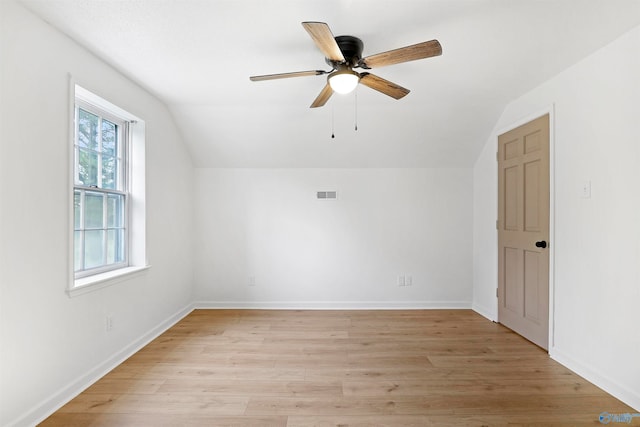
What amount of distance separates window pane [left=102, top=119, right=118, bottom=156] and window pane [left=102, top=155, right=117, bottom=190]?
52 mm

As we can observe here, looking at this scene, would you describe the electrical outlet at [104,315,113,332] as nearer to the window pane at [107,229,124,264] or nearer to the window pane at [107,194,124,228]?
the window pane at [107,229,124,264]

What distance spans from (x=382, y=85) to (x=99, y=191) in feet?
7.63

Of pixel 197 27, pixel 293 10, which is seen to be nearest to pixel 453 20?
pixel 293 10

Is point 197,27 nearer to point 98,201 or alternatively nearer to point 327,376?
point 98,201

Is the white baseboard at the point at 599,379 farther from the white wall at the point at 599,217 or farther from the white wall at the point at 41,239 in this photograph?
the white wall at the point at 41,239

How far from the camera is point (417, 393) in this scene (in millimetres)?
2057

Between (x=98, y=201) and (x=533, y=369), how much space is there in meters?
3.67

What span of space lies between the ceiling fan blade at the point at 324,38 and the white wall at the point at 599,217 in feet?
6.14

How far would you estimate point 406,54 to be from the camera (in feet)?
5.71

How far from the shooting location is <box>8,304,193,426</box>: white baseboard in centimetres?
174

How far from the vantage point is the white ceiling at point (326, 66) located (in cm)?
183

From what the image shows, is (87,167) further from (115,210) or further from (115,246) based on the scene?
(115,246)

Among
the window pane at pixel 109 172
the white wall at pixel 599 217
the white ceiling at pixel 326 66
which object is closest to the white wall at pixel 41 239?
the white ceiling at pixel 326 66

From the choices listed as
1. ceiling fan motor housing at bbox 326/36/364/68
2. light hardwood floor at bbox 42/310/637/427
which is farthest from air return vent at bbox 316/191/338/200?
ceiling fan motor housing at bbox 326/36/364/68
